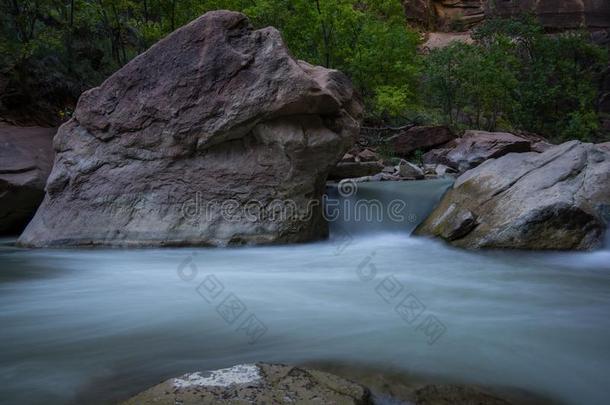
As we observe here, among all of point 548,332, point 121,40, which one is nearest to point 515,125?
point 121,40

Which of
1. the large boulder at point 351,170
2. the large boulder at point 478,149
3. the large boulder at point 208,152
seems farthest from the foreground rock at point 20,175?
the large boulder at point 478,149

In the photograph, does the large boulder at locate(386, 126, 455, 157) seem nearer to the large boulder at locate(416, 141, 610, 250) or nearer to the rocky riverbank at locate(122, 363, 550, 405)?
the large boulder at locate(416, 141, 610, 250)

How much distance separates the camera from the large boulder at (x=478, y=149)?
13680 millimetres

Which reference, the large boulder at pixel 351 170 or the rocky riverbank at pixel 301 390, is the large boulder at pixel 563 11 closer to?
the large boulder at pixel 351 170

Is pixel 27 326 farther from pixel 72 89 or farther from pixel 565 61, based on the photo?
pixel 565 61

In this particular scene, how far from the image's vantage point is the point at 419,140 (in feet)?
54.0

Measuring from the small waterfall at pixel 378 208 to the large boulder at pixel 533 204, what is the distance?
2.06 ft

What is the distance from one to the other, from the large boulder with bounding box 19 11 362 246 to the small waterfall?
1.31 metres

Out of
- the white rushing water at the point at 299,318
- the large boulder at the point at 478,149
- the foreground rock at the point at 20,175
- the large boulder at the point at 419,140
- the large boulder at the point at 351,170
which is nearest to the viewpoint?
the white rushing water at the point at 299,318

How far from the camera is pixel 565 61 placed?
73.9ft

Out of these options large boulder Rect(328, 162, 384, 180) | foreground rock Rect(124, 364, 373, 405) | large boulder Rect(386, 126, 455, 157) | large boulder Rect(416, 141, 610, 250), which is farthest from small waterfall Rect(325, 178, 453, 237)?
large boulder Rect(386, 126, 455, 157)

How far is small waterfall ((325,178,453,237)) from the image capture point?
8.12m

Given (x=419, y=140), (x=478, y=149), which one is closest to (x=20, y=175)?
(x=478, y=149)

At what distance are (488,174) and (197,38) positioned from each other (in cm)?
445
